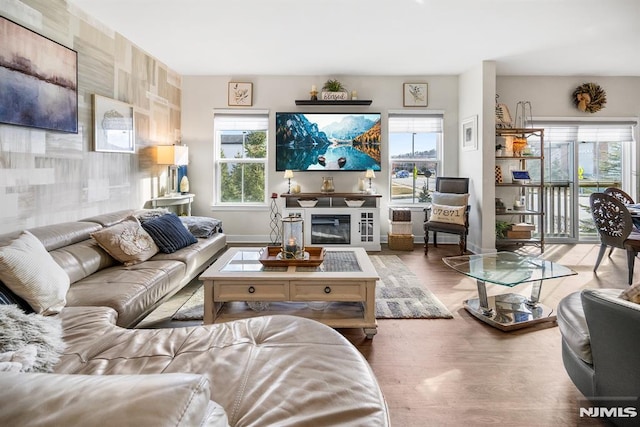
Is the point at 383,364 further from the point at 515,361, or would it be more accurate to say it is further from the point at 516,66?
the point at 516,66

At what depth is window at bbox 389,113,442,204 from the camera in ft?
18.7

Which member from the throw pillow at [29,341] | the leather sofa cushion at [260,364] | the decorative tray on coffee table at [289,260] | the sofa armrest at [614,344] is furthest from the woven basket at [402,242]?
the throw pillow at [29,341]

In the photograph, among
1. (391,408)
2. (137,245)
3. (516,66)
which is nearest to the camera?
(391,408)

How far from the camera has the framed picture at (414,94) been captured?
5.56 metres

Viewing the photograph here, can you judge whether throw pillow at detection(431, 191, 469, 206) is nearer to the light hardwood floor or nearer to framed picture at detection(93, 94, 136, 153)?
the light hardwood floor

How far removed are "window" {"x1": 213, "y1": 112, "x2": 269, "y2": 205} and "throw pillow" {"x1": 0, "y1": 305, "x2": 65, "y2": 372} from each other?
14.1 ft

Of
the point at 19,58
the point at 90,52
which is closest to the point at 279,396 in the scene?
the point at 19,58

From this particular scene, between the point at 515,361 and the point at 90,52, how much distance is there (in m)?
4.28

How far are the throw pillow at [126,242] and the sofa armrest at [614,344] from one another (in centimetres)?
284

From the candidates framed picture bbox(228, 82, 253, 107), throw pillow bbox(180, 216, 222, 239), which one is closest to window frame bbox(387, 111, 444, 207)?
framed picture bbox(228, 82, 253, 107)

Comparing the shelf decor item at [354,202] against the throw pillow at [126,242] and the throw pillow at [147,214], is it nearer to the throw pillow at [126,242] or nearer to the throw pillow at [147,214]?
the throw pillow at [147,214]

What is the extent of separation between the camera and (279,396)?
1006mm

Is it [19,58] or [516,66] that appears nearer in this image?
[19,58]

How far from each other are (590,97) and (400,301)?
4.86 metres
